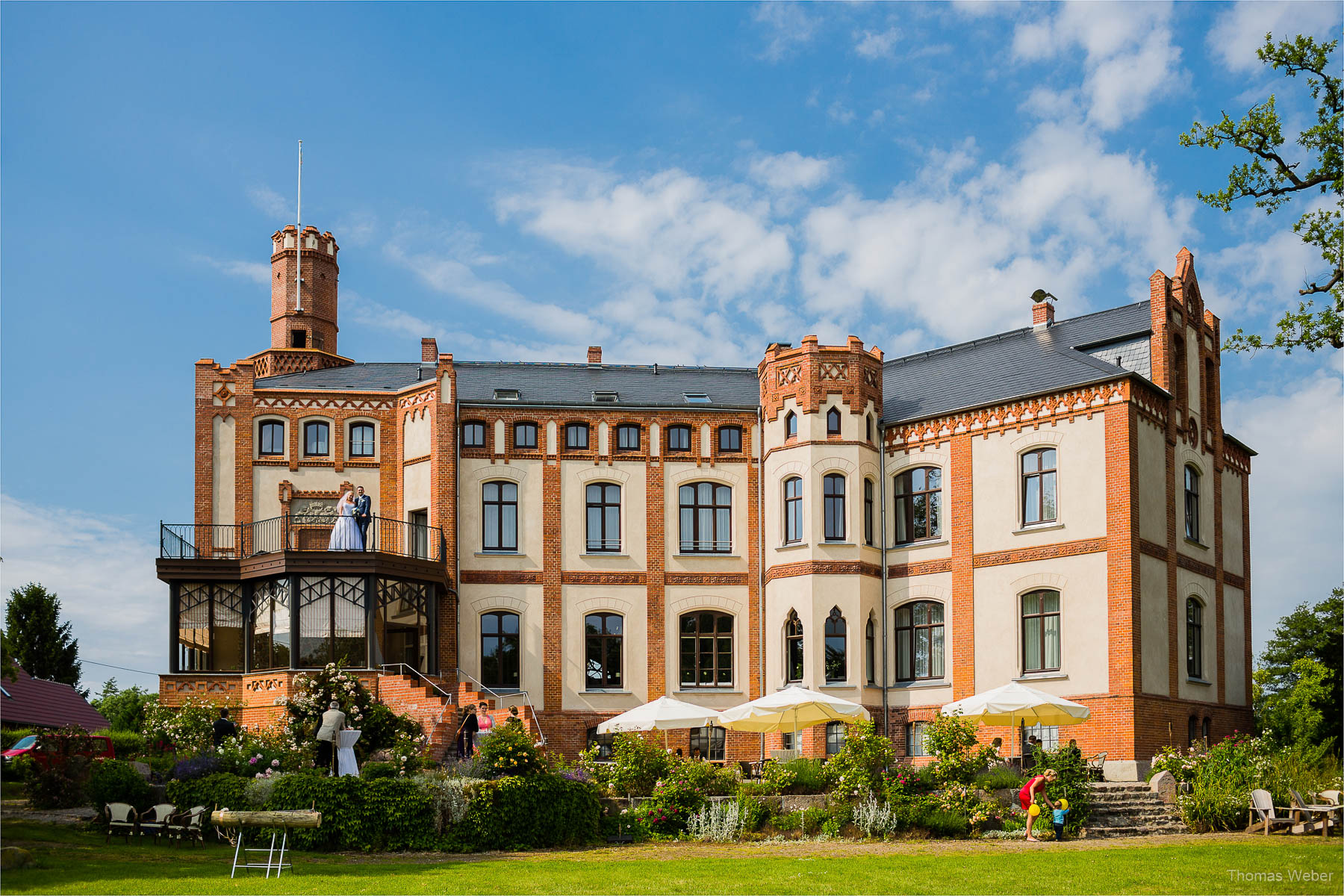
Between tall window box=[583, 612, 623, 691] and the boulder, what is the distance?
13422 mm

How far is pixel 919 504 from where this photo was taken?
3334 centimetres

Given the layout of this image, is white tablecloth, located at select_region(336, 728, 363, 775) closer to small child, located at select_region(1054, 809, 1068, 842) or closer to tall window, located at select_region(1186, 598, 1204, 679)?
small child, located at select_region(1054, 809, 1068, 842)

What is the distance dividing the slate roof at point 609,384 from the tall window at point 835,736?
8359mm

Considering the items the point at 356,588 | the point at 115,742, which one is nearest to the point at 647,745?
the point at 356,588

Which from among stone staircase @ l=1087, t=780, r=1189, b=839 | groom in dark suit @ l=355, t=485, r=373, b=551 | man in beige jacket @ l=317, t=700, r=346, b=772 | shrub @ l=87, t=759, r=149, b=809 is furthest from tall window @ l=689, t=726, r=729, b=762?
shrub @ l=87, t=759, r=149, b=809

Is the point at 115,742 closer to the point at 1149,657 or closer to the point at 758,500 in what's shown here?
the point at 758,500

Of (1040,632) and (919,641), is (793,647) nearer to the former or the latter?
(919,641)

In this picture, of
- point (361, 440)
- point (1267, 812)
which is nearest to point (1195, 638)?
point (1267, 812)

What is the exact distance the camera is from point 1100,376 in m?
30.0

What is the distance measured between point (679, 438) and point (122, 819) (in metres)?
17.9

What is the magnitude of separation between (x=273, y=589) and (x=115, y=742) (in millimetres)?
7947

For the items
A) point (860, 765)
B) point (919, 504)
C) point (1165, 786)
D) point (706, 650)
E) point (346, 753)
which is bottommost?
point (1165, 786)

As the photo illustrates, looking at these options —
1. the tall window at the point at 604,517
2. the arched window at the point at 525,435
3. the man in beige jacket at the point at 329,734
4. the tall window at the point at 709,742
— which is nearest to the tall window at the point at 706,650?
the tall window at the point at 709,742

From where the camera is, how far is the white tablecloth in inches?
907
